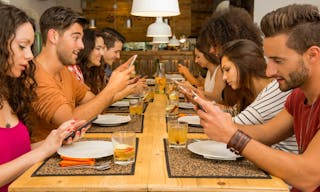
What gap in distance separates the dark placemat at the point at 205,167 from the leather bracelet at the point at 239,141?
0.23 ft

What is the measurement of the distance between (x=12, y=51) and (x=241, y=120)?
117 centimetres

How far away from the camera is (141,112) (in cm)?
252

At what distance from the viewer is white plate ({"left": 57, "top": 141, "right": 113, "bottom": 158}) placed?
1515mm

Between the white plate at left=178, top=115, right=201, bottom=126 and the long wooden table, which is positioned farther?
the white plate at left=178, top=115, right=201, bottom=126

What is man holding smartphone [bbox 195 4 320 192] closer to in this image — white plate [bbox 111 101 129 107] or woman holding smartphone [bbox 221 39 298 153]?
woman holding smartphone [bbox 221 39 298 153]

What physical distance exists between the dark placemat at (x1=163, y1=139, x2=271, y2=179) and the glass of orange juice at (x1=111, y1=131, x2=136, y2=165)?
0.48ft

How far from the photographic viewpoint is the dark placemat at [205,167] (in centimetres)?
136

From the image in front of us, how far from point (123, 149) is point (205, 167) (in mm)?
313

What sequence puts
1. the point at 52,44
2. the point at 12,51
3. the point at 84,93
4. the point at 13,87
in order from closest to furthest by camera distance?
the point at 12,51 < the point at 13,87 < the point at 52,44 < the point at 84,93

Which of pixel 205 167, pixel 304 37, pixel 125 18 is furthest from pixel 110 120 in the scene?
pixel 125 18

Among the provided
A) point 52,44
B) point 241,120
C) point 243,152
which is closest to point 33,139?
point 52,44

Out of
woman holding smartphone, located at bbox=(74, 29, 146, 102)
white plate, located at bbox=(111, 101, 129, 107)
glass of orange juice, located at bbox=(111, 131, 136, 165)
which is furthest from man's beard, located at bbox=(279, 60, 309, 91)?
woman holding smartphone, located at bbox=(74, 29, 146, 102)

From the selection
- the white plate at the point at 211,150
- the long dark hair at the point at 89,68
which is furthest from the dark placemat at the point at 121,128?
the long dark hair at the point at 89,68

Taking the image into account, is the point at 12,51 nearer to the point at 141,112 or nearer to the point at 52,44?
the point at 52,44
